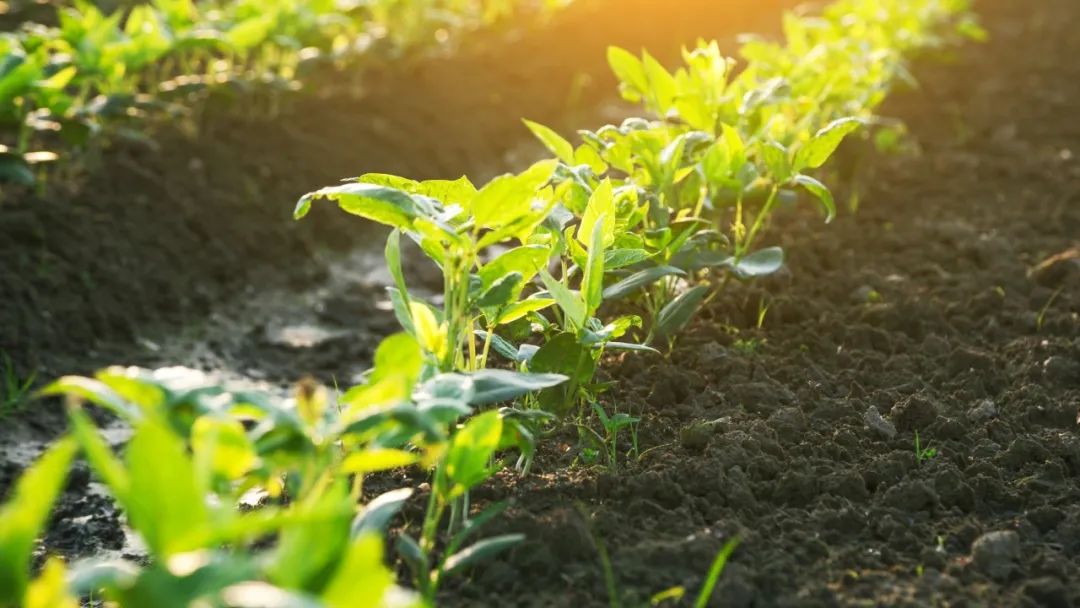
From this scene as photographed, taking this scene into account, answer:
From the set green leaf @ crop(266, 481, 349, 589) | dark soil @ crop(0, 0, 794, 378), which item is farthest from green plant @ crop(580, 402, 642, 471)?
dark soil @ crop(0, 0, 794, 378)

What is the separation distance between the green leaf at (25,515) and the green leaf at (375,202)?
2.35 ft

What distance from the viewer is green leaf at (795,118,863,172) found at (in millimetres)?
3051

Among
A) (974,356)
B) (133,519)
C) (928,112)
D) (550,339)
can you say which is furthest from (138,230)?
(928,112)

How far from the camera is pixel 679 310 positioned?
3.01 m

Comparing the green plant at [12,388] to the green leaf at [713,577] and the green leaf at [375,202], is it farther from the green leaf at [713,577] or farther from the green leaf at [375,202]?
the green leaf at [713,577]

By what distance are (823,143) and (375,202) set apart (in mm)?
1345

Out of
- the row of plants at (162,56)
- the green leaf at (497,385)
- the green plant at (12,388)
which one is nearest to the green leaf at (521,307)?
the green leaf at (497,385)

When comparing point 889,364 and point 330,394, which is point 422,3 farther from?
point 889,364

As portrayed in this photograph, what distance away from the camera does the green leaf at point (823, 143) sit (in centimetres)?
305

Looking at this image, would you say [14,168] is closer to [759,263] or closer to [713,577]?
[759,263]

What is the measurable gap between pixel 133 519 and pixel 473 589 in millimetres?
707

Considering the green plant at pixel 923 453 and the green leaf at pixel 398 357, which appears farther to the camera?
the green plant at pixel 923 453

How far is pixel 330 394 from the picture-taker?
13.0 ft

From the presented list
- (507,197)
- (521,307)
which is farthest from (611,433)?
(507,197)
